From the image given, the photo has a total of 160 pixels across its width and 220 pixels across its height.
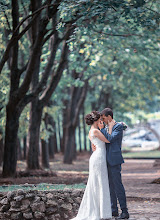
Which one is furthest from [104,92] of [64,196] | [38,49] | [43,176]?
[64,196]

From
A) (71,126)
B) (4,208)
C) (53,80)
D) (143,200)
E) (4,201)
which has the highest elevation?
(53,80)

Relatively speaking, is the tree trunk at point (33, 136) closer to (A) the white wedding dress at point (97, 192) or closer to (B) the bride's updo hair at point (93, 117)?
(B) the bride's updo hair at point (93, 117)

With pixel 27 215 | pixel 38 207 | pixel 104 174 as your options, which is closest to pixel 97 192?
pixel 104 174

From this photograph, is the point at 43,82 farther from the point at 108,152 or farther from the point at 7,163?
the point at 108,152

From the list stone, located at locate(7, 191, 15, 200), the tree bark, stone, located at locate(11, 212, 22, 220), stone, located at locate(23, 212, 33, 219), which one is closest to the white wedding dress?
stone, located at locate(23, 212, 33, 219)

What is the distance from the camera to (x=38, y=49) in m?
14.4

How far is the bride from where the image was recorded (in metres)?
8.86

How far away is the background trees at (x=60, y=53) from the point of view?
13070 millimetres

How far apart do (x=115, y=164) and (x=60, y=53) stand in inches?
524

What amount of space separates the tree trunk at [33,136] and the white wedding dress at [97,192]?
10.1 meters

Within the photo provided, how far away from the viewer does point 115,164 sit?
8906mm

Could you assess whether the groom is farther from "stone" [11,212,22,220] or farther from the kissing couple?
"stone" [11,212,22,220]

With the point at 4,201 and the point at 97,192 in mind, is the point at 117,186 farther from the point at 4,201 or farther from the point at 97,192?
the point at 4,201

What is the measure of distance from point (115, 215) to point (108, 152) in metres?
1.39
